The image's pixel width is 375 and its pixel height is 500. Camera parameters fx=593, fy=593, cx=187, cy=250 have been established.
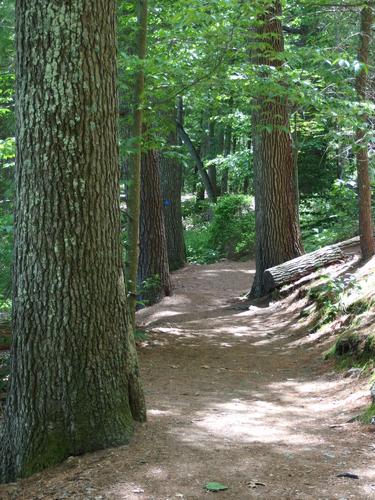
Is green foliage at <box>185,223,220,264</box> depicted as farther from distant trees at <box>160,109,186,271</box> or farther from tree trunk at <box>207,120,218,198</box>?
tree trunk at <box>207,120,218,198</box>

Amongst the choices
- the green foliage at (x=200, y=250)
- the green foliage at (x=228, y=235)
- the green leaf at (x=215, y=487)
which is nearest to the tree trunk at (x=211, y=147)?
the green foliage at (x=200, y=250)

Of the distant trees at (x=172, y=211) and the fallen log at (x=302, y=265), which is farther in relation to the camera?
the distant trees at (x=172, y=211)

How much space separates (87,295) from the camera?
15.0ft

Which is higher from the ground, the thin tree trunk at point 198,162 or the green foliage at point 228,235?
the thin tree trunk at point 198,162

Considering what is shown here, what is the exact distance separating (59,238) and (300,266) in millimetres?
8236

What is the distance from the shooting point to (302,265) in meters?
12.0

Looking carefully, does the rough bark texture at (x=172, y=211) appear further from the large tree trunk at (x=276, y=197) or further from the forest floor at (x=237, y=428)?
the forest floor at (x=237, y=428)

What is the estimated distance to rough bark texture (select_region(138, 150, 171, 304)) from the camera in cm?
1360

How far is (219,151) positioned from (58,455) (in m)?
31.3

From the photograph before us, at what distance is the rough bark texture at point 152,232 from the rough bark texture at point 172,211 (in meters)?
4.43

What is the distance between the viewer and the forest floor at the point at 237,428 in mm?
3957

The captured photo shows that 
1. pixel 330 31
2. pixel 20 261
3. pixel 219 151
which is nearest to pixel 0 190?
pixel 330 31

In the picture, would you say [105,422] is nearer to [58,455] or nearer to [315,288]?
[58,455]

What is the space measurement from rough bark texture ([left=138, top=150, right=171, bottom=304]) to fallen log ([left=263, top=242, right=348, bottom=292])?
8.68 ft
